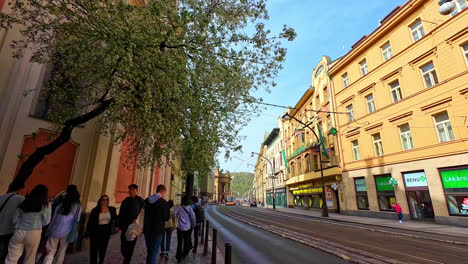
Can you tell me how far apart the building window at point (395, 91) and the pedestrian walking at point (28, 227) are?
2194 centimetres

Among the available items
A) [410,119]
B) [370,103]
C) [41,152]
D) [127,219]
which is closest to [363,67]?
[370,103]

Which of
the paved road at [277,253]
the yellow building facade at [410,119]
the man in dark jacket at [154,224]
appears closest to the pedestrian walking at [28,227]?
the man in dark jacket at [154,224]

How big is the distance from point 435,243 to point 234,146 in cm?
837

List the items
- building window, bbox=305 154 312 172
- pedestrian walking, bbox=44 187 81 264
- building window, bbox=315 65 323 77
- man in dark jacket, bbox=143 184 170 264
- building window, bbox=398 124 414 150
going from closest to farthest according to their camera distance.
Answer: pedestrian walking, bbox=44 187 81 264 < man in dark jacket, bbox=143 184 170 264 < building window, bbox=398 124 414 150 < building window, bbox=315 65 323 77 < building window, bbox=305 154 312 172

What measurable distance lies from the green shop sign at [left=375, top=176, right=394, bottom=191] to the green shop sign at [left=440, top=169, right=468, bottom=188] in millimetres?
3874

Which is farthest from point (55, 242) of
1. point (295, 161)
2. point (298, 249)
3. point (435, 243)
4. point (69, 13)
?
point (295, 161)

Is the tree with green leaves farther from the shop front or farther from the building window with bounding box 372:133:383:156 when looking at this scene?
the building window with bounding box 372:133:383:156

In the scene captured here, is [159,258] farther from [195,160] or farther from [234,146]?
[234,146]

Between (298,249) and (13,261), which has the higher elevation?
(13,261)

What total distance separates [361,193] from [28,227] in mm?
22895

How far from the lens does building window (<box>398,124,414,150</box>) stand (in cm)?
1672

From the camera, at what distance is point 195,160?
337 inches

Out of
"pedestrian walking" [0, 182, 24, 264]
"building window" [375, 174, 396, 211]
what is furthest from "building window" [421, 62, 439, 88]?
"pedestrian walking" [0, 182, 24, 264]

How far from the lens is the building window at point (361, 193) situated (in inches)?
788
